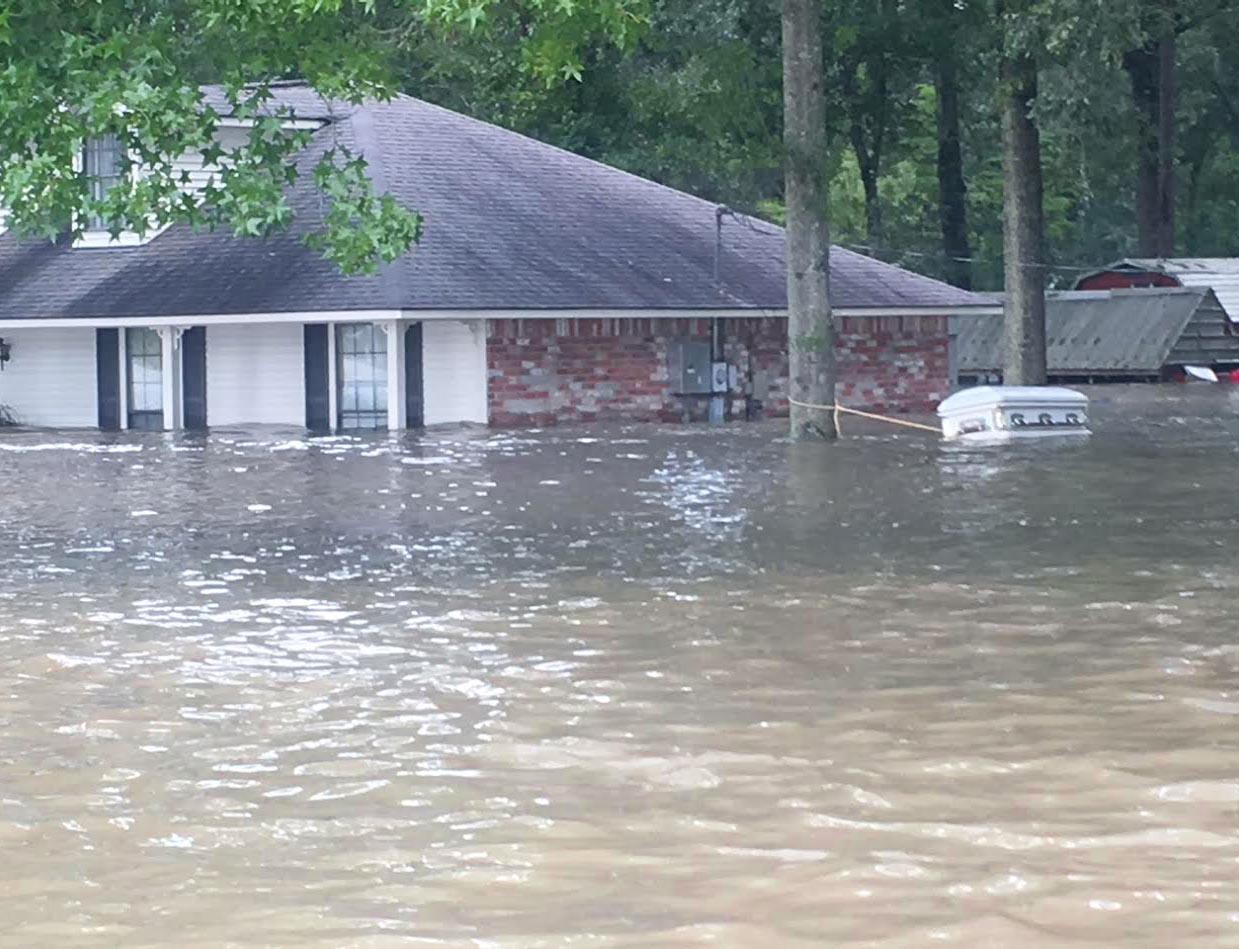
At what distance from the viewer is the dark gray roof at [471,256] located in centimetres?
3456

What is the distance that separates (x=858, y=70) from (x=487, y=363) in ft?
85.3

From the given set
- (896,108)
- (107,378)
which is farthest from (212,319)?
(896,108)

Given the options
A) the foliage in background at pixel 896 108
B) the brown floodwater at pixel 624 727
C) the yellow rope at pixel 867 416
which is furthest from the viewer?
the foliage in background at pixel 896 108

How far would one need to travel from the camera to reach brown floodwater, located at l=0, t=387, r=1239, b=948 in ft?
22.8

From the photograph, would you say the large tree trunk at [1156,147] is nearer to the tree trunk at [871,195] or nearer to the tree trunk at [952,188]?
the tree trunk at [952,188]

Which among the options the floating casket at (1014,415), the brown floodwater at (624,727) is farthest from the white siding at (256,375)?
the brown floodwater at (624,727)

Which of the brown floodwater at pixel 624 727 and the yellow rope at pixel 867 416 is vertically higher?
the yellow rope at pixel 867 416

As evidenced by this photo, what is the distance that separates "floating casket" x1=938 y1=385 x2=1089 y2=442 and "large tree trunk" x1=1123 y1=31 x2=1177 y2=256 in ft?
81.3

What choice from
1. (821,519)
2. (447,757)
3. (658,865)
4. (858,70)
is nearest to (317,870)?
(658,865)

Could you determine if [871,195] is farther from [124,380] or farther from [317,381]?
[124,380]

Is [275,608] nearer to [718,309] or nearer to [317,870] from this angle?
[317,870]

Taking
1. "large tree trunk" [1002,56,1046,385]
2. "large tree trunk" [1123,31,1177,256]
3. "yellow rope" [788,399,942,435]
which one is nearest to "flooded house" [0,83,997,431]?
"large tree trunk" [1002,56,1046,385]

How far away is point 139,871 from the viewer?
24.3ft

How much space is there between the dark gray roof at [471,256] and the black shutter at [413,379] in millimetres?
1344
